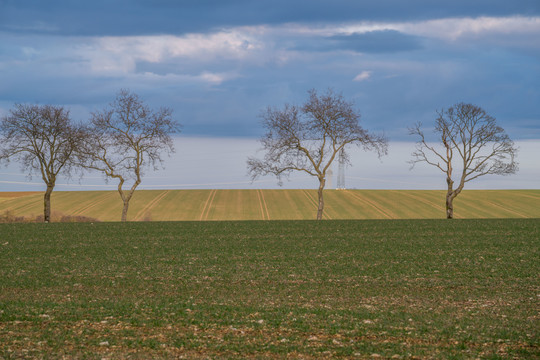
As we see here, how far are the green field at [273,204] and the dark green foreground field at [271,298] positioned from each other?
49.3m

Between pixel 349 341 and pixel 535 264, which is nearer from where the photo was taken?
pixel 349 341

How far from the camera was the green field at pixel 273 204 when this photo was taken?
86.2 m

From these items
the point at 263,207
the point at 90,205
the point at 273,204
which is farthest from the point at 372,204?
the point at 90,205

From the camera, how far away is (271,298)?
1859 cm

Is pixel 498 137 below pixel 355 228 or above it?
above

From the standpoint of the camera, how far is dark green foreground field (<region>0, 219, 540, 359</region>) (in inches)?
503

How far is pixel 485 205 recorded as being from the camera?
315 feet

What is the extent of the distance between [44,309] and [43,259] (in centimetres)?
1318

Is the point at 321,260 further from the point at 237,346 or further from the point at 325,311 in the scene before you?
the point at 237,346

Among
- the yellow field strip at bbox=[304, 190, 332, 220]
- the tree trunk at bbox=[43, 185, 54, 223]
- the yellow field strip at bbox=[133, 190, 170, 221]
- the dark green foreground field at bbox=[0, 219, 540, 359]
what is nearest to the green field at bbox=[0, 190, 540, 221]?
the yellow field strip at bbox=[133, 190, 170, 221]

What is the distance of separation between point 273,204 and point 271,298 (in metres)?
78.2

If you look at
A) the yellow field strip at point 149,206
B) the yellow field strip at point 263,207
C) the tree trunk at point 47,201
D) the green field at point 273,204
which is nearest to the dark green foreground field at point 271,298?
the tree trunk at point 47,201

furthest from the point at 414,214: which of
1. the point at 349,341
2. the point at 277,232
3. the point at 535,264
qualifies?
the point at 349,341

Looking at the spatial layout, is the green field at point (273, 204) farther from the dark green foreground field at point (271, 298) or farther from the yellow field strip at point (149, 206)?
the dark green foreground field at point (271, 298)
